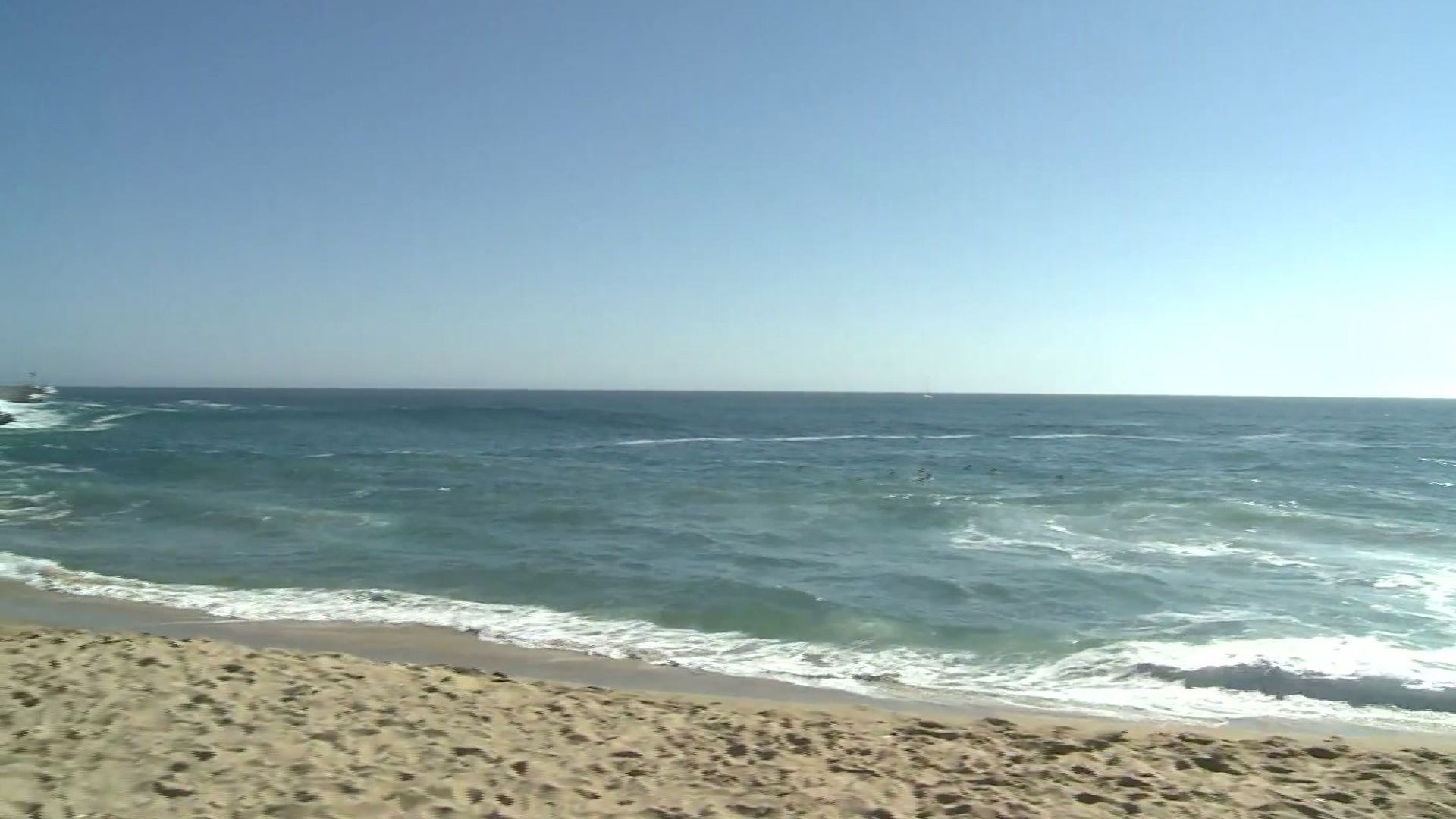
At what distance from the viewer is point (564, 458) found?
3650cm

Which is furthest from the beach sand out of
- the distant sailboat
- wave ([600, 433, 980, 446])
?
the distant sailboat

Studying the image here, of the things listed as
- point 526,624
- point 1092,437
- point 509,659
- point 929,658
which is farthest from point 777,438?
point 509,659

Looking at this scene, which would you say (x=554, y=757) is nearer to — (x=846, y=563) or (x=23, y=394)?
(x=846, y=563)

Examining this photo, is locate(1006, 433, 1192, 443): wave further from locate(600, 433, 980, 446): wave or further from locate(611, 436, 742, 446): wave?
locate(611, 436, 742, 446): wave

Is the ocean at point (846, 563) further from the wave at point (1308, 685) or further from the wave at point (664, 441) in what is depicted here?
the wave at point (664, 441)

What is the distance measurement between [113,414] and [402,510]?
53132 millimetres

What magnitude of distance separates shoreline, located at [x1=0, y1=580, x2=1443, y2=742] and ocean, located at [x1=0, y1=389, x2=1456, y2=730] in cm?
26

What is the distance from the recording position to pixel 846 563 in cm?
1519

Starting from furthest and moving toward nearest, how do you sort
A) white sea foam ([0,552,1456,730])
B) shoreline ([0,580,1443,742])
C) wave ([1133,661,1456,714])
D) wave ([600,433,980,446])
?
wave ([600,433,980,446]) < wave ([1133,661,1456,714]) < white sea foam ([0,552,1456,730]) < shoreline ([0,580,1443,742])

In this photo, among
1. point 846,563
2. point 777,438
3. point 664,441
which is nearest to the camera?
point 846,563

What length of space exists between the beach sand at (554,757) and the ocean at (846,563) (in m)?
1.91

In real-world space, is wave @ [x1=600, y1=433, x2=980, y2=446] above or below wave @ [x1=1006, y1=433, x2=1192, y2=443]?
below

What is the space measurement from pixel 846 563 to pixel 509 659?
7151 millimetres

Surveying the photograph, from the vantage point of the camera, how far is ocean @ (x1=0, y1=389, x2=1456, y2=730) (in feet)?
31.7
